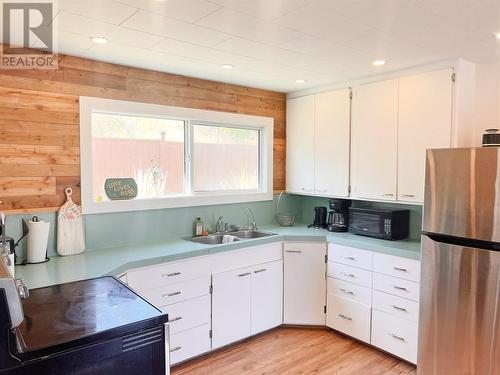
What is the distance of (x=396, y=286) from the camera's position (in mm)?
2859

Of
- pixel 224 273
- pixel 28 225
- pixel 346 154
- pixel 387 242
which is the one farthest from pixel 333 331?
pixel 28 225

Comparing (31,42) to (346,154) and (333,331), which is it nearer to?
(346,154)

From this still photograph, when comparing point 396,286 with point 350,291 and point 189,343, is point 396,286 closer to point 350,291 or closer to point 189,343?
point 350,291

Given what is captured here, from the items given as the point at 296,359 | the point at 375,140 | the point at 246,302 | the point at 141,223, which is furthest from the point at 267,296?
the point at 375,140

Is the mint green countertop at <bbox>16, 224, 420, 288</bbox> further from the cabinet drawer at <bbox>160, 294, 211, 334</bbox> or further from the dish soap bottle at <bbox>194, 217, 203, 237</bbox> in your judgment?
the cabinet drawer at <bbox>160, 294, 211, 334</bbox>

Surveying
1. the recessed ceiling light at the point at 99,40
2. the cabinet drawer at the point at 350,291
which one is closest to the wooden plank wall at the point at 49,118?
the recessed ceiling light at the point at 99,40

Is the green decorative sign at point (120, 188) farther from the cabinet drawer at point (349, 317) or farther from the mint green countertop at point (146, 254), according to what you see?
the cabinet drawer at point (349, 317)

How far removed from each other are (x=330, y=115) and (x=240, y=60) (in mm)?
1228

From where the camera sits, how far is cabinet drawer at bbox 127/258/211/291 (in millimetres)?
2523

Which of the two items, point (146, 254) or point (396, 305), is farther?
point (396, 305)

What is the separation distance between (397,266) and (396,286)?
16 centimetres

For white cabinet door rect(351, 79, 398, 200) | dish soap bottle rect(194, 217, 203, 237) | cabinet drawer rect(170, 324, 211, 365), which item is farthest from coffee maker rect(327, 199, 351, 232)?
cabinet drawer rect(170, 324, 211, 365)

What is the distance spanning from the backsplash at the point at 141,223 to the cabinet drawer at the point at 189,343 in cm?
82

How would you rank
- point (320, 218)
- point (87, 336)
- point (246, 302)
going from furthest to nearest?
point (320, 218) → point (246, 302) → point (87, 336)
